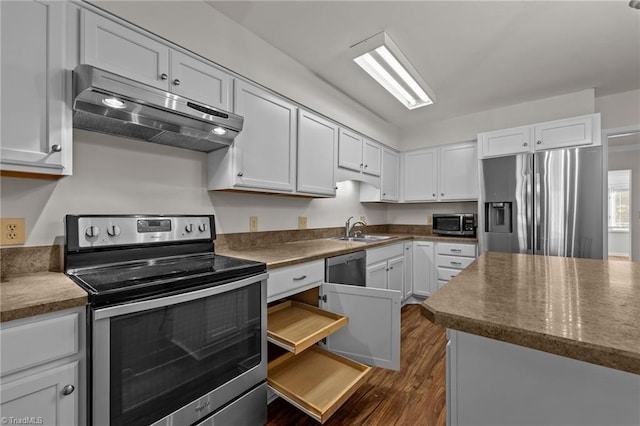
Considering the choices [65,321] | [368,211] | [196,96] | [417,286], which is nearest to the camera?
[65,321]

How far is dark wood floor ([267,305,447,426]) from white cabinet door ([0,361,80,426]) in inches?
40.4

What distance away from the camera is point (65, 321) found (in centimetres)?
93

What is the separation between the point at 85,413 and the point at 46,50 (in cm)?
142

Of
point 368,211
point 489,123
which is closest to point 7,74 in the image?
point 368,211

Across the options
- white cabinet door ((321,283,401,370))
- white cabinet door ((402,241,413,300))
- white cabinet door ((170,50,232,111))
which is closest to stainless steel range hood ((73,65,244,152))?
white cabinet door ((170,50,232,111))

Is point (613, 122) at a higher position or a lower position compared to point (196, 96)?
higher

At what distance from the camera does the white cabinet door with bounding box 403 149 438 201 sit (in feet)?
12.5

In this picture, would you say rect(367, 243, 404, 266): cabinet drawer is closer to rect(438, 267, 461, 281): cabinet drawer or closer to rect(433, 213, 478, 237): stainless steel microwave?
rect(438, 267, 461, 281): cabinet drawer

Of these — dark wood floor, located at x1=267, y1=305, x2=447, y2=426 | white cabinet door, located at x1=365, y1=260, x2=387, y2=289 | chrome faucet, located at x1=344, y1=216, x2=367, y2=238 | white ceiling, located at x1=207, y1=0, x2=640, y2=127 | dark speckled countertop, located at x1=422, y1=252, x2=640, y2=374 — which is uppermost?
white ceiling, located at x1=207, y1=0, x2=640, y2=127

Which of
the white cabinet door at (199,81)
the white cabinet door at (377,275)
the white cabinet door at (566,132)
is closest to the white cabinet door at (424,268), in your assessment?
the white cabinet door at (377,275)

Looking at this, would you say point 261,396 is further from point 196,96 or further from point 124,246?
point 196,96

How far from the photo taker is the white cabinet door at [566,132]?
2.75m

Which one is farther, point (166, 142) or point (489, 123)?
point (489, 123)

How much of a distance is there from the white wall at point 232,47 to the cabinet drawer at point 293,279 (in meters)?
1.42
